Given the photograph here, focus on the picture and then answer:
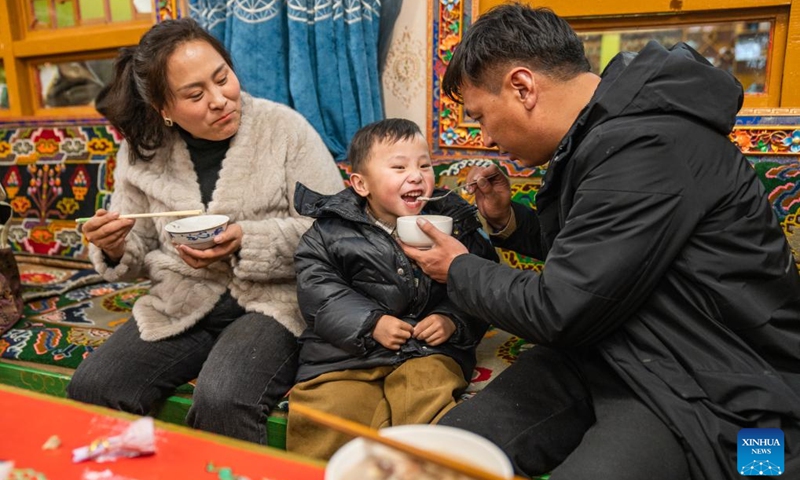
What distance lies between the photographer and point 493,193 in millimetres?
1618

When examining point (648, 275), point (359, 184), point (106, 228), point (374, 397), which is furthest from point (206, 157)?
point (648, 275)

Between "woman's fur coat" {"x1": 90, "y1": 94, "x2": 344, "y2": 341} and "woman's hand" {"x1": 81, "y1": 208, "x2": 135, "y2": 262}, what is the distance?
0.39ft

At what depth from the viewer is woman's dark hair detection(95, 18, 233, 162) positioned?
5.40 feet

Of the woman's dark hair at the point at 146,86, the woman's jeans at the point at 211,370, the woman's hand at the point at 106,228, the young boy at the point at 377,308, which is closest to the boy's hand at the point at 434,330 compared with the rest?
the young boy at the point at 377,308

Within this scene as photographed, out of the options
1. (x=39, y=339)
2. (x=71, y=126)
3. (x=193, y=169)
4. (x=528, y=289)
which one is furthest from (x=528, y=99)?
(x=71, y=126)

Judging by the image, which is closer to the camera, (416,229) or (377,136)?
(416,229)

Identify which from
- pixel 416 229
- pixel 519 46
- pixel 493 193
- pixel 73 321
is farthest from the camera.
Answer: pixel 73 321

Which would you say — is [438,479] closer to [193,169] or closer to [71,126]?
[193,169]

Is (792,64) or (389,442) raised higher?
(792,64)

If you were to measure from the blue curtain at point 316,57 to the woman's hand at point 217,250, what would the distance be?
31.7 inches

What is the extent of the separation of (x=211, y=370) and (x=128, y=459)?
54cm

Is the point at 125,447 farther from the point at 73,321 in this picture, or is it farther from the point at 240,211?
the point at 73,321

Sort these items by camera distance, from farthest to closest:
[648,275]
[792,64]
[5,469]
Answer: [792,64], [648,275], [5,469]

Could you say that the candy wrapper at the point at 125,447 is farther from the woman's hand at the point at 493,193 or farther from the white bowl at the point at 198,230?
the woman's hand at the point at 493,193
